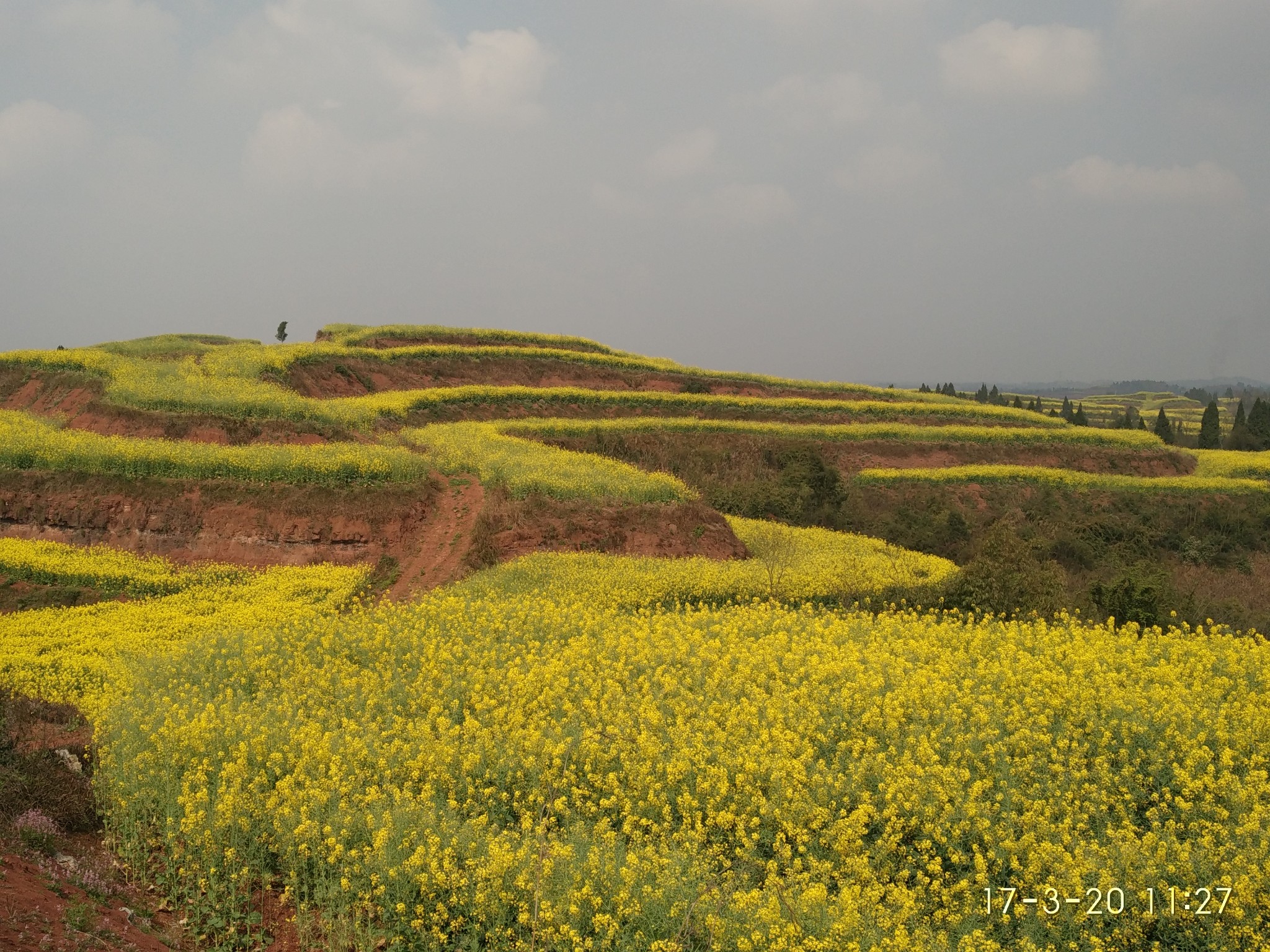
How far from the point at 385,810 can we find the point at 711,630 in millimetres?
5647

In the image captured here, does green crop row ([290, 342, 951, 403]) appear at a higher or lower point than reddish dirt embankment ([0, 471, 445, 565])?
higher

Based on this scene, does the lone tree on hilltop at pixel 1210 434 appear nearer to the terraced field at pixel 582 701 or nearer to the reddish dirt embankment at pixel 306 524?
the terraced field at pixel 582 701

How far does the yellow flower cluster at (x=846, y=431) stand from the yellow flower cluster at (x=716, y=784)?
1787cm

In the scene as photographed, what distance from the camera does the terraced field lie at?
19.0 feet

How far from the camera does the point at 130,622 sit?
1275cm

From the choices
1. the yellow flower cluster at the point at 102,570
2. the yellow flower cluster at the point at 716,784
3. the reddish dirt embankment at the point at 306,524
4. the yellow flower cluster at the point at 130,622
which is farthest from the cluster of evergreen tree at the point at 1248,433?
the yellow flower cluster at the point at 102,570

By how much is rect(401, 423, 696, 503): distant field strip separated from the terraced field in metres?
0.13

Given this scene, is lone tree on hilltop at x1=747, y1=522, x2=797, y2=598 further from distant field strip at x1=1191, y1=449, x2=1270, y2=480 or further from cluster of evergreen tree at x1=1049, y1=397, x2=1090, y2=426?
cluster of evergreen tree at x1=1049, y1=397, x2=1090, y2=426

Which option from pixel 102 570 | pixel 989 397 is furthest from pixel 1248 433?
pixel 102 570

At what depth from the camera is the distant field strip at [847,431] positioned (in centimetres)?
2827

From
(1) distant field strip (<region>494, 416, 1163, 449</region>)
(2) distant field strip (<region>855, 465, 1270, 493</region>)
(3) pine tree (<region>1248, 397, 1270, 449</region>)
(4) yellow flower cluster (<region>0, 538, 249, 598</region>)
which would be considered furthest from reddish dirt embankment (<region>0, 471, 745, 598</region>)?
(3) pine tree (<region>1248, 397, 1270, 449</region>)

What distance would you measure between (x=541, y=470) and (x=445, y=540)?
279 cm

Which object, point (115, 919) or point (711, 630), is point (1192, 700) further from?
point (115, 919)

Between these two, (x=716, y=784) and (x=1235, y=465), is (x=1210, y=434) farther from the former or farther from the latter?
(x=716, y=784)
